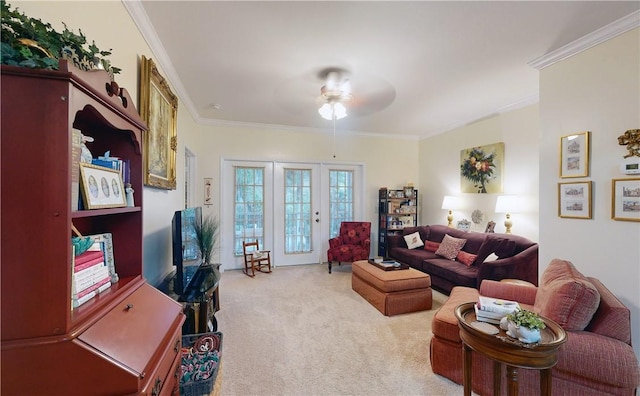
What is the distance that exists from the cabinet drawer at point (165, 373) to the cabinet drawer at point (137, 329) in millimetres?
24

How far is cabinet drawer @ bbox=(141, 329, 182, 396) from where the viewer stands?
0.87m

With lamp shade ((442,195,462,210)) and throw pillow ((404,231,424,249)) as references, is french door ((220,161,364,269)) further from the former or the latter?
lamp shade ((442,195,462,210))

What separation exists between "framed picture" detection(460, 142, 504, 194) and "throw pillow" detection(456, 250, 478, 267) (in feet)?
3.49

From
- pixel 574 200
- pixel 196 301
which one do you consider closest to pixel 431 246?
pixel 574 200

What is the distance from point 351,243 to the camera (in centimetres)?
491

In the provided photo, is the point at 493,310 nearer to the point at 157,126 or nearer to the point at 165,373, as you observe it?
the point at 165,373

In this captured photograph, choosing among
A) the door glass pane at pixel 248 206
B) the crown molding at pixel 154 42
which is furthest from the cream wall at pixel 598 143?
the door glass pane at pixel 248 206

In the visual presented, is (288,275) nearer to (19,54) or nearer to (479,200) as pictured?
(479,200)

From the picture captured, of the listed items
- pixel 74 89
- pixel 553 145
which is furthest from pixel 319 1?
pixel 553 145

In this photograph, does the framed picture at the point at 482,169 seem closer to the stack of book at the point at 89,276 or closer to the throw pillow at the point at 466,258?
the throw pillow at the point at 466,258

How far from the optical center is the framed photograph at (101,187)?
87 cm

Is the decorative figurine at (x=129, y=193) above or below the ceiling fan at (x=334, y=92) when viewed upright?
below

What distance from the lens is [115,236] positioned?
1.18 m

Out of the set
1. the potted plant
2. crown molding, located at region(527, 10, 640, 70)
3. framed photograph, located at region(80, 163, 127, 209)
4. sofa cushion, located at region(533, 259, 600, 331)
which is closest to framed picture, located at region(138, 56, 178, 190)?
framed photograph, located at region(80, 163, 127, 209)
